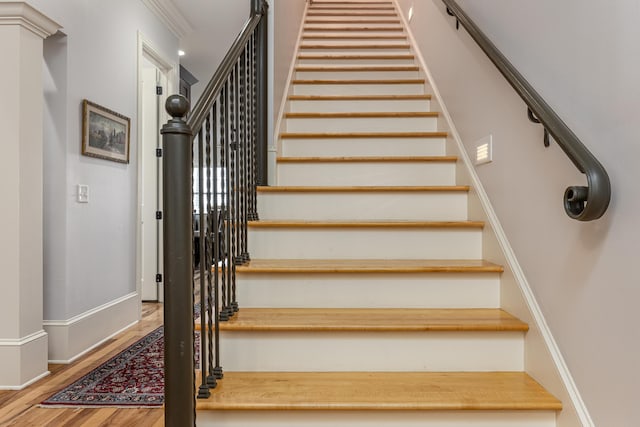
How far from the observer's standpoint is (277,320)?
164 cm

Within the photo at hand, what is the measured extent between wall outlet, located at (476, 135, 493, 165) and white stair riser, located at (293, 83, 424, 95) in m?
1.34

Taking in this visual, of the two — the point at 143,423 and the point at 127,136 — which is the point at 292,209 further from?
the point at 127,136

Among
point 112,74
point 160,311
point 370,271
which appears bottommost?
point 160,311

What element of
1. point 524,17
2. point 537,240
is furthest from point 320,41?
point 537,240

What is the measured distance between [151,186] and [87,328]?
199 centimetres

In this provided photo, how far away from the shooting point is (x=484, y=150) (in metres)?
2.06

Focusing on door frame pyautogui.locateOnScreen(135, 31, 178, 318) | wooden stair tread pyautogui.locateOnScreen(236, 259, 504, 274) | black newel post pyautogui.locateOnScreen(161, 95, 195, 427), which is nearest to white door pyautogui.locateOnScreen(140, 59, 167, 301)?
door frame pyautogui.locateOnScreen(135, 31, 178, 318)

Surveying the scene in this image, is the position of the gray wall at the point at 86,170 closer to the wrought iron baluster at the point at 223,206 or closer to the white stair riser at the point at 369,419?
the wrought iron baluster at the point at 223,206

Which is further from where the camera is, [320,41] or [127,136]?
[320,41]

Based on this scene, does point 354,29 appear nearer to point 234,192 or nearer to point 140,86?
point 140,86

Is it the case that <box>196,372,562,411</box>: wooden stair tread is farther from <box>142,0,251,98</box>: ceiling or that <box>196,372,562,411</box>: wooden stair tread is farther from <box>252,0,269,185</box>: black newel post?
<box>142,0,251,98</box>: ceiling

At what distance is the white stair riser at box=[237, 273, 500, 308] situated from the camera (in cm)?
182

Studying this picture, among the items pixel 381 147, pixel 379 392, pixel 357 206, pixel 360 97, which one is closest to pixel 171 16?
pixel 360 97

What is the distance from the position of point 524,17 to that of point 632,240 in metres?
0.98
